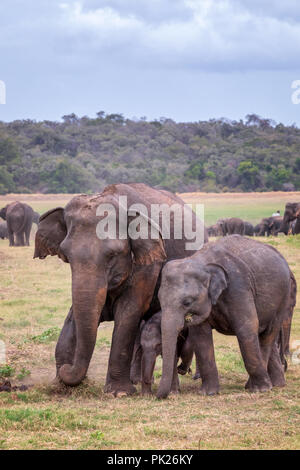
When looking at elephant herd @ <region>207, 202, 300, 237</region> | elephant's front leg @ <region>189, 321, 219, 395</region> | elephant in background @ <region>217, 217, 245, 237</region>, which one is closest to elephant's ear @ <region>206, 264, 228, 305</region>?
elephant's front leg @ <region>189, 321, 219, 395</region>

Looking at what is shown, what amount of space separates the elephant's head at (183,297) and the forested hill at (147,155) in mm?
47750

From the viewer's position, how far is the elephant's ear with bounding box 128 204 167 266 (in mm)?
8477

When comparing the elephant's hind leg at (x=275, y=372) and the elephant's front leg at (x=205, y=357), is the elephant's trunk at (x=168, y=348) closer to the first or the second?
the elephant's front leg at (x=205, y=357)

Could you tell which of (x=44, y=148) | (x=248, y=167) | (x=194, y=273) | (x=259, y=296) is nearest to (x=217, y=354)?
(x=259, y=296)

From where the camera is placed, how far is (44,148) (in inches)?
3157

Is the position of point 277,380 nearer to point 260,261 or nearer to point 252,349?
point 252,349

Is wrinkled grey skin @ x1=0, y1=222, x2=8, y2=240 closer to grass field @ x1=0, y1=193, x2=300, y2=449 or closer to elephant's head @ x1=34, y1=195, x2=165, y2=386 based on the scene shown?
grass field @ x1=0, y1=193, x2=300, y2=449

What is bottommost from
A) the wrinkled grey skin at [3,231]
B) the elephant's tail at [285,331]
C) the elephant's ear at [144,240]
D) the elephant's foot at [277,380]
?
the wrinkled grey skin at [3,231]

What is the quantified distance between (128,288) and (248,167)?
53477mm

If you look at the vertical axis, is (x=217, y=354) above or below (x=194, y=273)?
below

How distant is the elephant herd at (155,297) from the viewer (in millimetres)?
7980

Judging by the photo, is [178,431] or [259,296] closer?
[178,431]
